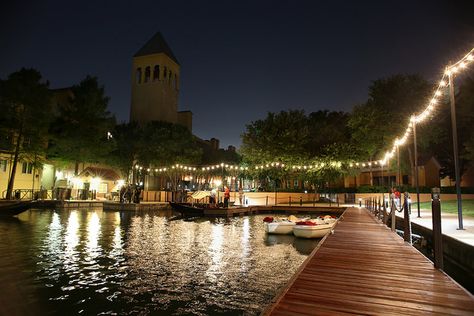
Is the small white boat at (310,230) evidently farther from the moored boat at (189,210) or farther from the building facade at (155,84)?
the building facade at (155,84)

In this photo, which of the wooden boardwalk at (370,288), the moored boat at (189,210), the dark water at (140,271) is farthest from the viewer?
the moored boat at (189,210)

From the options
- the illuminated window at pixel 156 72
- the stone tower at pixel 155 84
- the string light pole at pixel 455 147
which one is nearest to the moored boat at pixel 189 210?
the string light pole at pixel 455 147

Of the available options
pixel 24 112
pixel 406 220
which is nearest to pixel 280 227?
pixel 406 220

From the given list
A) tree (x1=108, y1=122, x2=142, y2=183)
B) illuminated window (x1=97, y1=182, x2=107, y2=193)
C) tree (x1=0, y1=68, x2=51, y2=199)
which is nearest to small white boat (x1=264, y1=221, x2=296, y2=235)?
tree (x1=0, y1=68, x2=51, y2=199)

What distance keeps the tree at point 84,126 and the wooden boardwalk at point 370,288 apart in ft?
116

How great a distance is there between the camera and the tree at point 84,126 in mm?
36469

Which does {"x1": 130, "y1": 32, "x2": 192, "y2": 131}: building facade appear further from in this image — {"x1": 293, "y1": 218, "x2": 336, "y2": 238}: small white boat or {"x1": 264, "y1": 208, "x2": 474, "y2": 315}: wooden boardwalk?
{"x1": 264, "y1": 208, "x2": 474, "y2": 315}: wooden boardwalk

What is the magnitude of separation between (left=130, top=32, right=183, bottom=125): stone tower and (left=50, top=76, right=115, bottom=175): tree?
1473 centimetres

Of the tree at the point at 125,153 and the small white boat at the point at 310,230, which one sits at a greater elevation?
the tree at the point at 125,153

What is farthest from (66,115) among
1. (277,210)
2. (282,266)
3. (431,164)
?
(431,164)

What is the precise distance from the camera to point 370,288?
195 inches

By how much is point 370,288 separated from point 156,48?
62666mm

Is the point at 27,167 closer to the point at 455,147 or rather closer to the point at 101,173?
the point at 101,173

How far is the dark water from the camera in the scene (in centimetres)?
659
